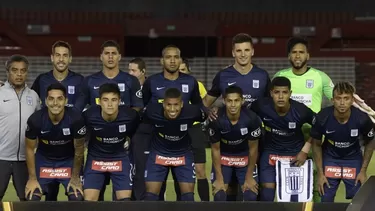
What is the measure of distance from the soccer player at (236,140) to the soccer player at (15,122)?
5.98 feet

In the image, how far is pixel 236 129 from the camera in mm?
8891

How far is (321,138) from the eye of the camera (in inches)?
346

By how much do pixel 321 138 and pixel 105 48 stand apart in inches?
91.9

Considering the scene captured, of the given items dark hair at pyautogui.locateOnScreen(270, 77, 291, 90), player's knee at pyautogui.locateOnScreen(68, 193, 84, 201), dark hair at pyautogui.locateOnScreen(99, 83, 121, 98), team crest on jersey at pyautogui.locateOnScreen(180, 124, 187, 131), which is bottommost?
player's knee at pyautogui.locateOnScreen(68, 193, 84, 201)

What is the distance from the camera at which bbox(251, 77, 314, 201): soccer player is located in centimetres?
886

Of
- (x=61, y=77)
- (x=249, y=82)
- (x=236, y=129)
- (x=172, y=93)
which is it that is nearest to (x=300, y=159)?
(x=236, y=129)

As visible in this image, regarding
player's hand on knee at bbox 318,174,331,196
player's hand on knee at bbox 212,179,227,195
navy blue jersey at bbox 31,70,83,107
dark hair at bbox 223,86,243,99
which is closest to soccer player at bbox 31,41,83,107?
navy blue jersey at bbox 31,70,83,107

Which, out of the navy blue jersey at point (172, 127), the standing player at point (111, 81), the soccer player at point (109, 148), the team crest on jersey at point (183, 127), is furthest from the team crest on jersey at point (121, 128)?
the team crest on jersey at point (183, 127)

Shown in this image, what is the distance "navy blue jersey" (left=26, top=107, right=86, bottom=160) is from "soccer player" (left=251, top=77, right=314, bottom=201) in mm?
1751

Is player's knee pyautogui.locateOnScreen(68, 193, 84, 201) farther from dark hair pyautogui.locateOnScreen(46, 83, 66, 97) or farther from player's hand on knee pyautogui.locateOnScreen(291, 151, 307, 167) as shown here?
player's hand on knee pyautogui.locateOnScreen(291, 151, 307, 167)

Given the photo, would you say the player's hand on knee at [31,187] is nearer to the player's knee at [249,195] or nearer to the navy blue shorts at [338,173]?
the player's knee at [249,195]

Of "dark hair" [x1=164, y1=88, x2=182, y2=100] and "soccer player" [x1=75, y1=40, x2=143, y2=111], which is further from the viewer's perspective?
"soccer player" [x1=75, y1=40, x2=143, y2=111]

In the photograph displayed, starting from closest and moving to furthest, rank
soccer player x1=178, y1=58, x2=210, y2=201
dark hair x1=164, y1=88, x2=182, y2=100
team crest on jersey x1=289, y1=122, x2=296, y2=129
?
dark hair x1=164, y1=88, x2=182, y2=100 → team crest on jersey x1=289, y1=122, x2=296, y2=129 → soccer player x1=178, y1=58, x2=210, y2=201

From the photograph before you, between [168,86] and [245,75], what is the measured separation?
79 cm
